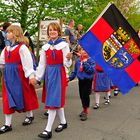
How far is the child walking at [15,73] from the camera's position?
595 cm

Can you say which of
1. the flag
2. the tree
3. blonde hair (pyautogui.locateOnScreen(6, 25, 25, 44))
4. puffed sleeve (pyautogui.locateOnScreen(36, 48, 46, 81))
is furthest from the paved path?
the tree

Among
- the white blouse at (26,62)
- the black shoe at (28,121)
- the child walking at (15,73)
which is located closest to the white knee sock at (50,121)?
the child walking at (15,73)

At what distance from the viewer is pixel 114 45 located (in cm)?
652

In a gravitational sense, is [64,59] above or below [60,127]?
above

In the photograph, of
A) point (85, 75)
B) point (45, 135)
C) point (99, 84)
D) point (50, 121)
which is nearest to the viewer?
point (45, 135)

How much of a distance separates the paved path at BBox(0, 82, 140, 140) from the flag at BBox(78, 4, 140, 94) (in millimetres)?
705

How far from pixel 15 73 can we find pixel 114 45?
176 centimetres

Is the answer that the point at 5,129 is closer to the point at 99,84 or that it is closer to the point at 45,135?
the point at 45,135

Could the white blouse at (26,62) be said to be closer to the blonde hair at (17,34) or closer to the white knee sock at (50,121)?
the blonde hair at (17,34)

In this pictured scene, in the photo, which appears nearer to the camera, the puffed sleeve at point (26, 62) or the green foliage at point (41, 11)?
the puffed sleeve at point (26, 62)

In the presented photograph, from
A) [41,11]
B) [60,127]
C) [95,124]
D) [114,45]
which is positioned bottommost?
[95,124]

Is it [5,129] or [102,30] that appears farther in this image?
[102,30]

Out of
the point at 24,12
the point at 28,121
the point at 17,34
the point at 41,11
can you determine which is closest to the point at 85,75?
the point at 28,121

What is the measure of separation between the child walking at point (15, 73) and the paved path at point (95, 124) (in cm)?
43
